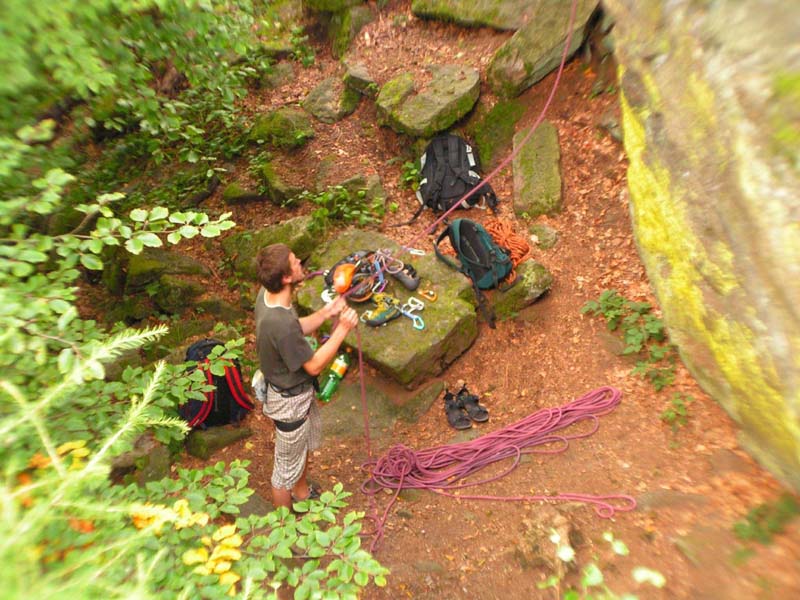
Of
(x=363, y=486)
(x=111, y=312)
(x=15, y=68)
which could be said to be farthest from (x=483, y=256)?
(x=111, y=312)

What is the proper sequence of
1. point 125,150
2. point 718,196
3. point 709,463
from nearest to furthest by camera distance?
point 718,196 → point 709,463 → point 125,150

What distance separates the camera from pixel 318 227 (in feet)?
19.6

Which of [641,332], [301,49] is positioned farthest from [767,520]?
[301,49]

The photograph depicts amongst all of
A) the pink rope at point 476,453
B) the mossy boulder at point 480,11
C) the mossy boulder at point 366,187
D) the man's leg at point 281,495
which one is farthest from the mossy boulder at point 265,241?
the mossy boulder at point 480,11

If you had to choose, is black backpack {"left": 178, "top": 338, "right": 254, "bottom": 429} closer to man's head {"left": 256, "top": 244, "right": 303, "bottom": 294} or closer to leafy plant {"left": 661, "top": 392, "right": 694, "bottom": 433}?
man's head {"left": 256, "top": 244, "right": 303, "bottom": 294}

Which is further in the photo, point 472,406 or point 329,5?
point 329,5

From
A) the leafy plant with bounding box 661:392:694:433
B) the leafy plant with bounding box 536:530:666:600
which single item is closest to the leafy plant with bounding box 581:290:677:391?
the leafy plant with bounding box 661:392:694:433

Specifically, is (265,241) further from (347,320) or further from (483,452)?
(483,452)

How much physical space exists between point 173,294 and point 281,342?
382 centimetres

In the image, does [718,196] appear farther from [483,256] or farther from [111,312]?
[111,312]

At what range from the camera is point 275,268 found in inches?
104

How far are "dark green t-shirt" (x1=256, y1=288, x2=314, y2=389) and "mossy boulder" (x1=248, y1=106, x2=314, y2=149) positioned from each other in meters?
5.21

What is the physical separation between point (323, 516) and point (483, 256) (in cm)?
373

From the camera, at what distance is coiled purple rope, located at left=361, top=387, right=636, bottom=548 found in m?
3.63
